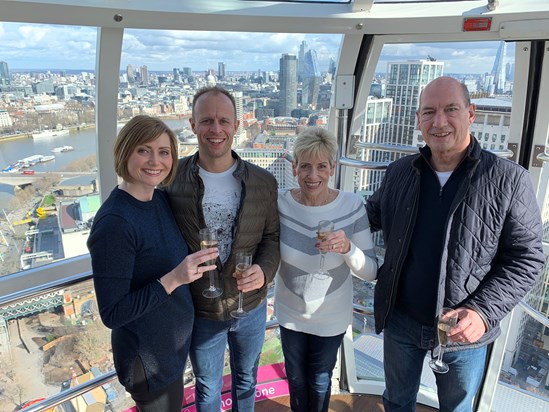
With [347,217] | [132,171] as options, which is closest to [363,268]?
[347,217]

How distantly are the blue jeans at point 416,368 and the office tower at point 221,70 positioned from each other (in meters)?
1.97

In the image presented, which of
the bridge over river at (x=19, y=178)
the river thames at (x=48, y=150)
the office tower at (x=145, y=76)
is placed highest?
the office tower at (x=145, y=76)

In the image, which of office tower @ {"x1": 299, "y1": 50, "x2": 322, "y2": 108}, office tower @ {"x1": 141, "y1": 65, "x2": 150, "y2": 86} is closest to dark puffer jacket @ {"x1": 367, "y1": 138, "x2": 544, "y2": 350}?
office tower @ {"x1": 299, "y1": 50, "x2": 322, "y2": 108}

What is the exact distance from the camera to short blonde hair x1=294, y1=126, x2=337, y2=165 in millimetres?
1835

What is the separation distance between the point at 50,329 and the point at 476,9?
3506 mm

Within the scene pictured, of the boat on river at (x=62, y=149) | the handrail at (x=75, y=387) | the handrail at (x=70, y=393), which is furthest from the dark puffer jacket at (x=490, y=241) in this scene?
the boat on river at (x=62, y=149)

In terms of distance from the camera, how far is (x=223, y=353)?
2018 mm

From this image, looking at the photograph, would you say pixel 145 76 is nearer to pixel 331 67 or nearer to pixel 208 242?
pixel 331 67

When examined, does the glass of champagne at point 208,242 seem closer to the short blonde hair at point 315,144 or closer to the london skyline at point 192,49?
the short blonde hair at point 315,144

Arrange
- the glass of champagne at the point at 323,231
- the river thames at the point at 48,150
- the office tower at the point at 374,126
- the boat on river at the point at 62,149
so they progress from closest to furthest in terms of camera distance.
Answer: the glass of champagne at the point at 323,231
the river thames at the point at 48,150
the boat on river at the point at 62,149
the office tower at the point at 374,126

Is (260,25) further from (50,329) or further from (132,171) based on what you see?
(50,329)

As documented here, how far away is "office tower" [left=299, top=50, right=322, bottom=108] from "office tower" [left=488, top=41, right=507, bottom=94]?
1232mm

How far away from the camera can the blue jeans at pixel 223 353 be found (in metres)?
1.92

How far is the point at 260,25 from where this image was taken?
2.34 meters
